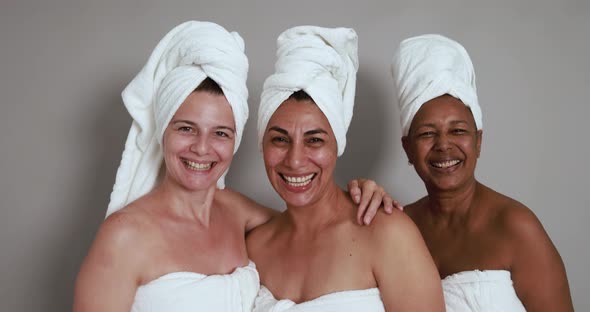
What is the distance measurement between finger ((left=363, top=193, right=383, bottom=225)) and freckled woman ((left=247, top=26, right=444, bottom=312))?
0.09ft

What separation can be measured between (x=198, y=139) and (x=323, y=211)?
0.56 metres

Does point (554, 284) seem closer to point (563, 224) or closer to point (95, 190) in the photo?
point (563, 224)

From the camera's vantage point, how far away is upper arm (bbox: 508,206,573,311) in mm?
2260

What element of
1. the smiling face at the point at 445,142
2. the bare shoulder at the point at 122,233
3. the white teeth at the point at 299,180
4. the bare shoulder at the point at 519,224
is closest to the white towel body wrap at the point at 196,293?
the bare shoulder at the point at 122,233

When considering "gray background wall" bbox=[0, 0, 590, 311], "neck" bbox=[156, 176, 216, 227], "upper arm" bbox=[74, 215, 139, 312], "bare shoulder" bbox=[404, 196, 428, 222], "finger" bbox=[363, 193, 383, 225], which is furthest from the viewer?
"gray background wall" bbox=[0, 0, 590, 311]

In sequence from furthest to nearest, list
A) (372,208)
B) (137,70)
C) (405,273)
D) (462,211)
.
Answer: (137,70), (462,211), (372,208), (405,273)

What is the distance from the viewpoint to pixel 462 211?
8.28 ft

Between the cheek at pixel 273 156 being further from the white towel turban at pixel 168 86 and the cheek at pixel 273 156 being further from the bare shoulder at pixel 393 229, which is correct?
the bare shoulder at pixel 393 229

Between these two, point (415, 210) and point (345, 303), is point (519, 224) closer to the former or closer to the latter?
point (415, 210)

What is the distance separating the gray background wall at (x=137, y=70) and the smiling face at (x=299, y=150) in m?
1.15

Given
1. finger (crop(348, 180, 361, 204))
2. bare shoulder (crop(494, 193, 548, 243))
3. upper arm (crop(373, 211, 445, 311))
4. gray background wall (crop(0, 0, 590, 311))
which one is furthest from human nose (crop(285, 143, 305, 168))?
gray background wall (crop(0, 0, 590, 311))

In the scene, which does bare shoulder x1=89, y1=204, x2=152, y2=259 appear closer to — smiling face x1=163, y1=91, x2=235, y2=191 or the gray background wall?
smiling face x1=163, y1=91, x2=235, y2=191

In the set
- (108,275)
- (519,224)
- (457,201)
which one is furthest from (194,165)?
(519,224)

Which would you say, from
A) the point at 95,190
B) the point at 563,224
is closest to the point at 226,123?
the point at 95,190
